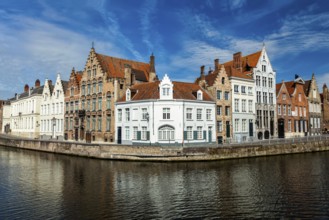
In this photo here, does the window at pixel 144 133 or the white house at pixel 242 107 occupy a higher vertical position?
the white house at pixel 242 107

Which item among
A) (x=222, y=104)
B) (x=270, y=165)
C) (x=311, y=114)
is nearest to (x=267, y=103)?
(x=222, y=104)

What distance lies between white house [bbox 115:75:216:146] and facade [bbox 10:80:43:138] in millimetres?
30302

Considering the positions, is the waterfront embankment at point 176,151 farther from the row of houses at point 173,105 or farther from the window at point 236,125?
the window at point 236,125

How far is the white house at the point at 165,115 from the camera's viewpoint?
3512cm

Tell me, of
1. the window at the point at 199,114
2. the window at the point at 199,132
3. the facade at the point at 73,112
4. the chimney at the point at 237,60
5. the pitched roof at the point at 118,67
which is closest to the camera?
the window at the point at 199,132

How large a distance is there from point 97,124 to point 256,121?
26.7 m

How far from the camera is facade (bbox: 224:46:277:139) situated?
46844 millimetres

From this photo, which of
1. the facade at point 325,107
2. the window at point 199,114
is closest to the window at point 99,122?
the window at point 199,114

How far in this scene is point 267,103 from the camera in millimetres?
Result: 48312

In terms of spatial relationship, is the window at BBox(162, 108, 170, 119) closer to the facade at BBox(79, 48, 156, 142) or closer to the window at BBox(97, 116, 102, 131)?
the facade at BBox(79, 48, 156, 142)

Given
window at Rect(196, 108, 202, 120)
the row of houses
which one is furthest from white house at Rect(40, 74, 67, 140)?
window at Rect(196, 108, 202, 120)

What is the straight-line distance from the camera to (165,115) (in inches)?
1388

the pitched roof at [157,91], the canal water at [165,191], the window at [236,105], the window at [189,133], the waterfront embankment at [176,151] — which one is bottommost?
the canal water at [165,191]

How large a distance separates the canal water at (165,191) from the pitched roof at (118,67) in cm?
1962
